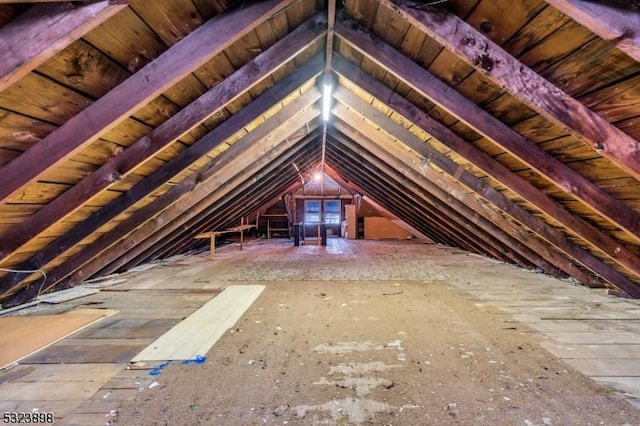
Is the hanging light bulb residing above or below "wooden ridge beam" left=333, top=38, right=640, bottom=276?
above

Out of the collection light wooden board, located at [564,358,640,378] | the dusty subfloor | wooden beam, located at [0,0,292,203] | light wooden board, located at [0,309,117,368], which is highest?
wooden beam, located at [0,0,292,203]

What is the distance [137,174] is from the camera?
9.57 ft

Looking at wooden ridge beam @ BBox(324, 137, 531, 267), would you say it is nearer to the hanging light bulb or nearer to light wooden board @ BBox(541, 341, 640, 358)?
the hanging light bulb

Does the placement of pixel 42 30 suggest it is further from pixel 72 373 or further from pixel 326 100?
pixel 326 100

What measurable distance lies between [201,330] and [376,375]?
1458 millimetres

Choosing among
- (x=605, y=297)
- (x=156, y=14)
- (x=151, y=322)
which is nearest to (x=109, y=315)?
(x=151, y=322)

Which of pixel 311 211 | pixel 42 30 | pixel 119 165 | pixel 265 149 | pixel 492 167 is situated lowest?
pixel 311 211

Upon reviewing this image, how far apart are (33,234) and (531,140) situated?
378cm

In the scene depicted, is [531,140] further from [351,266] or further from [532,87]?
[351,266]

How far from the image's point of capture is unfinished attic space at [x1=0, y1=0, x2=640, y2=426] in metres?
1.49

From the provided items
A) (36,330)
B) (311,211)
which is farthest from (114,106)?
(311,211)

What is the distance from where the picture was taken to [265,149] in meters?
4.04

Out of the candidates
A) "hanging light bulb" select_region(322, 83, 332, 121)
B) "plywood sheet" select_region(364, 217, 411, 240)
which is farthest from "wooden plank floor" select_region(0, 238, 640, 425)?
"plywood sheet" select_region(364, 217, 411, 240)

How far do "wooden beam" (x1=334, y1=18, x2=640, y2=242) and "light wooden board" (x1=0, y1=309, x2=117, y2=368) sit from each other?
3084 millimetres
